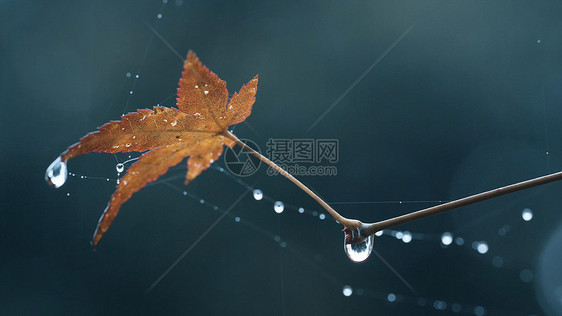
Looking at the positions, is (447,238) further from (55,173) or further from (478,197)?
(55,173)

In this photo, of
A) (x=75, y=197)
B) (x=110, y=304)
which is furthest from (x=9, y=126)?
(x=110, y=304)

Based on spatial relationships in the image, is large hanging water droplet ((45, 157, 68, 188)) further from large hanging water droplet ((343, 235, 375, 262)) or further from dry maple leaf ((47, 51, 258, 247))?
large hanging water droplet ((343, 235, 375, 262))

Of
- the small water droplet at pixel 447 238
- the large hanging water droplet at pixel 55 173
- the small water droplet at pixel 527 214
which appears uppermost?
the small water droplet at pixel 527 214

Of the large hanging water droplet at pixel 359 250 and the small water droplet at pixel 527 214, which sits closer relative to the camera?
the large hanging water droplet at pixel 359 250

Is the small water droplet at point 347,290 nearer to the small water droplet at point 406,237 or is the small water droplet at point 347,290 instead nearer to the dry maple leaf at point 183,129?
the small water droplet at point 406,237

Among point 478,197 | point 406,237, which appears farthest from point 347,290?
point 478,197

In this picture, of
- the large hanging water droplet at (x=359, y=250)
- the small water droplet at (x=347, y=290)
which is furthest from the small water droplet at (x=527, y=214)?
the large hanging water droplet at (x=359, y=250)

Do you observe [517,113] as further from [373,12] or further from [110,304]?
[110,304]

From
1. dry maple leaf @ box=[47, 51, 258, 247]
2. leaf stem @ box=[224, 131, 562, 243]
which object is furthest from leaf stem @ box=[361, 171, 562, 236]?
dry maple leaf @ box=[47, 51, 258, 247]
